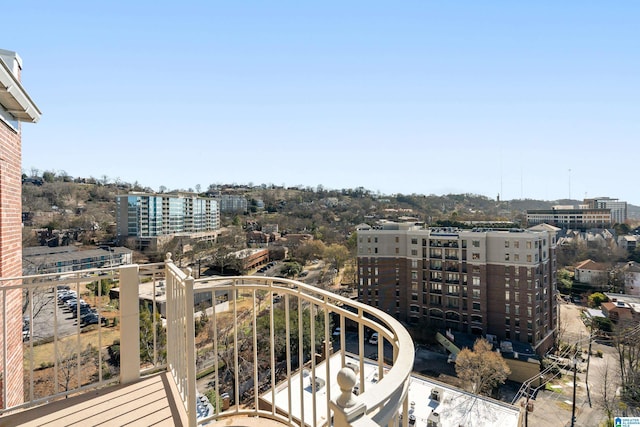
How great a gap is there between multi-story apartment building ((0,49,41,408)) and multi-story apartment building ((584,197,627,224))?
7039cm

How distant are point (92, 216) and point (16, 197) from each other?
3623cm

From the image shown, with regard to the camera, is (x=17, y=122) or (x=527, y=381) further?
(x=527, y=381)

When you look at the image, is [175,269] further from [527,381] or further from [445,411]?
[527,381]

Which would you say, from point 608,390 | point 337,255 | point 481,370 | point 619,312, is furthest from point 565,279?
point 481,370

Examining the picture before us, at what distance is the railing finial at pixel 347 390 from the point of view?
72cm

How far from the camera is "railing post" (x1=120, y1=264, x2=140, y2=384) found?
246cm

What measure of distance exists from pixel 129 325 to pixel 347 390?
233cm

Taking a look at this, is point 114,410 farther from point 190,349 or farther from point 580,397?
point 580,397

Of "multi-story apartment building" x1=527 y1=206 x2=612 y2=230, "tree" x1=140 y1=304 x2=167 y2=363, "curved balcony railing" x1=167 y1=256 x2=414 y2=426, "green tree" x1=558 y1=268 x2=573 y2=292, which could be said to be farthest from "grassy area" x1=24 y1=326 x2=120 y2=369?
"multi-story apartment building" x1=527 y1=206 x2=612 y2=230

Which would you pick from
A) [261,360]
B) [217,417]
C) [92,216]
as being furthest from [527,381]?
[92,216]

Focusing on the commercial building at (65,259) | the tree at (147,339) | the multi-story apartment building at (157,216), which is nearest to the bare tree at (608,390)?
the tree at (147,339)

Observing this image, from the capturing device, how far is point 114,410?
208cm

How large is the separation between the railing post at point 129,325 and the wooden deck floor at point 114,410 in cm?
11

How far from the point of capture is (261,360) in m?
15.0
